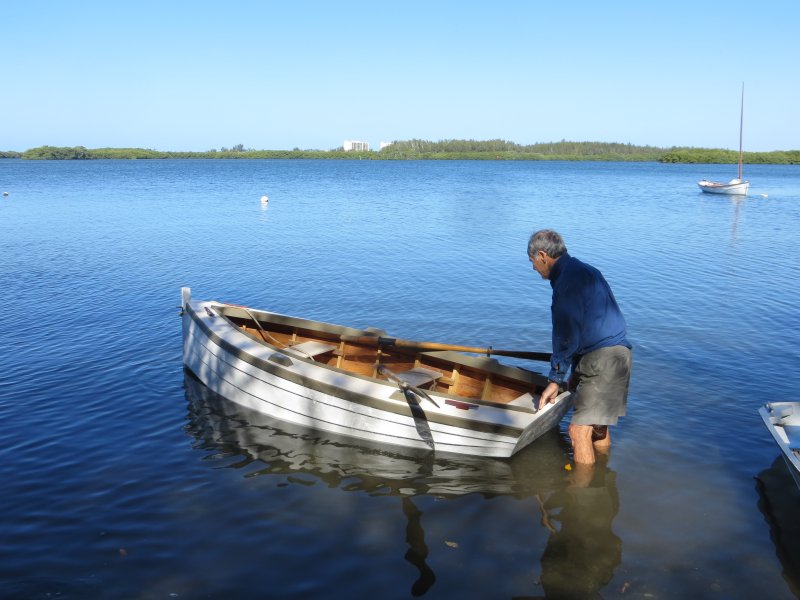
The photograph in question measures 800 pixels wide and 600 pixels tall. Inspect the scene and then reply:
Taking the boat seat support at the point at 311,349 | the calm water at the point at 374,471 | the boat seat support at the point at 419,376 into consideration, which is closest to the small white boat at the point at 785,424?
the calm water at the point at 374,471

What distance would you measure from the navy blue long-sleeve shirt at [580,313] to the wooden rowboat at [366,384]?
1.04 meters

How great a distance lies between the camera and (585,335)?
249 inches

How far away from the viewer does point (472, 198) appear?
47.0 meters

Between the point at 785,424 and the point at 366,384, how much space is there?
14.7ft

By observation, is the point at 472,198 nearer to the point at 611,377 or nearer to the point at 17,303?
the point at 17,303

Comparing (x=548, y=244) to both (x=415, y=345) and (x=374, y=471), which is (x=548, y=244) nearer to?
(x=415, y=345)

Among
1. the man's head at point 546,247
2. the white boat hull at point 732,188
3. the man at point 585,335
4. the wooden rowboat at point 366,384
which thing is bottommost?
the wooden rowboat at point 366,384

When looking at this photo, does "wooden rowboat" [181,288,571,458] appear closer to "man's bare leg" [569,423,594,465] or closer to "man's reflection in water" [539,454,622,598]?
"man's bare leg" [569,423,594,465]

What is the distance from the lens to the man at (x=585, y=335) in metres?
6.09

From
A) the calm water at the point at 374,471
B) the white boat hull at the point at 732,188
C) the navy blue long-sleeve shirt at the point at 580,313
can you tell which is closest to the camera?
the calm water at the point at 374,471

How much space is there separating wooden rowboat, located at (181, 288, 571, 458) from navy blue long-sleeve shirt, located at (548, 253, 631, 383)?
1041 millimetres

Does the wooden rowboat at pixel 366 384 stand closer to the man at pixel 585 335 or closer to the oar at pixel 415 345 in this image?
the oar at pixel 415 345

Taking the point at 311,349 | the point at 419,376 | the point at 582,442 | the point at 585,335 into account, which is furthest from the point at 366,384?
the point at 585,335

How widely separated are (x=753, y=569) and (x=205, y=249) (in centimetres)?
2035
